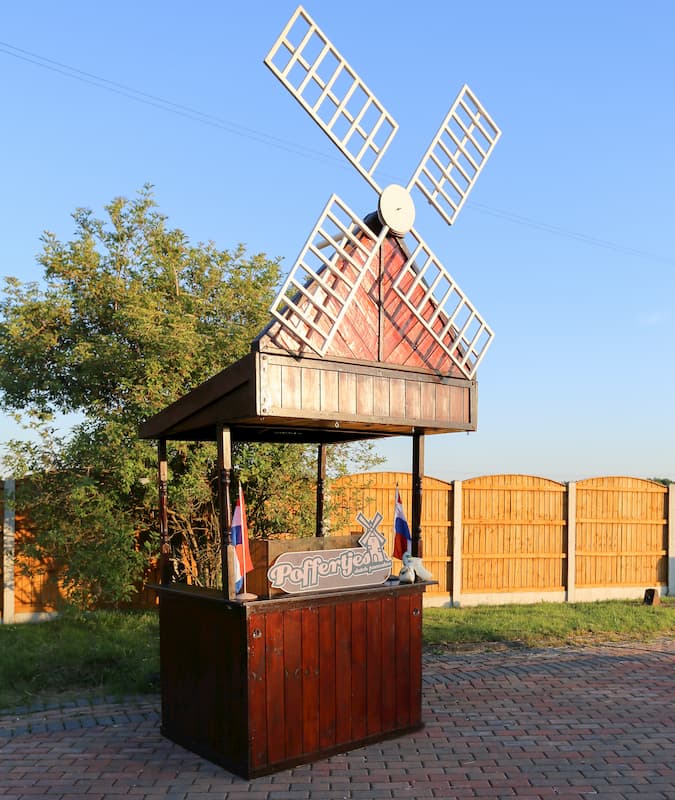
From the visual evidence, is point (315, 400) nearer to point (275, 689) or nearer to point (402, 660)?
point (275, 689)

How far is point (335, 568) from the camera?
225 inches

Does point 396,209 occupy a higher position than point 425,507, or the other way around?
point 396,209

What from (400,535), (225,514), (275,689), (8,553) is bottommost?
(275,689)

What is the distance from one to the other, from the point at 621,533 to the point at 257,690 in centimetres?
1073

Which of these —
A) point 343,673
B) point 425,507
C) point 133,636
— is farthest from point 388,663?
point 425,507

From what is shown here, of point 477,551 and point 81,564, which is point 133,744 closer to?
point 81,564

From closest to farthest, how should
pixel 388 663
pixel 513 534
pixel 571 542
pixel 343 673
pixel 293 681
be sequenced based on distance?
pixel 293 681 < pixel 343 673 < pixel 388 663 < pixel 513 534 < pixel 571 542

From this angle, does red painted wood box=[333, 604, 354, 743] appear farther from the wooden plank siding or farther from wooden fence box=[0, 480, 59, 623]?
wooden fence box=[0, 480, 59, 623]

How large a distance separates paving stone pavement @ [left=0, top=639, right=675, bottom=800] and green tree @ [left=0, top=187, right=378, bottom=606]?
3060mm

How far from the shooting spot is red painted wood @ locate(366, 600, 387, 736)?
584 cm

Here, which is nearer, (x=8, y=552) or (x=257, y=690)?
(x=257, y=690)

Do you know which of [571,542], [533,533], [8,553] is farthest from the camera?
[571,542]

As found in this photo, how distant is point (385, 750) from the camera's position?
5688 millimetres

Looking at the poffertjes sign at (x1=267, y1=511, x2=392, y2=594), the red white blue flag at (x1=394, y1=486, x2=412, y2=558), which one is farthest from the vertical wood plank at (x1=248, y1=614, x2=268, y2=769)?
the red white blue flag at (x1=394, y1=486, x2=412, y2=558)
